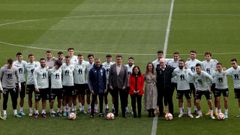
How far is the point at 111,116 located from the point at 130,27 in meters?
20.5

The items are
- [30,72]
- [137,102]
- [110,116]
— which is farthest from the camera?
[30,72]

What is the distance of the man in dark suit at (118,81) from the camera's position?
70.9 ft

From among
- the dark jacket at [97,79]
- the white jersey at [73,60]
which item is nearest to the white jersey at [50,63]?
the white jersey at [73,60]

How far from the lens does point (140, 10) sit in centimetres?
4878

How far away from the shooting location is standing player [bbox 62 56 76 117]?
21.9 m

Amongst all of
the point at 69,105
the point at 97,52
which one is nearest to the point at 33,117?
the point at 69,105

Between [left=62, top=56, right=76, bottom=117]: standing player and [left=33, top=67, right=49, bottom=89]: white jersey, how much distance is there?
64cm

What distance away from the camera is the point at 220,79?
21438 mm

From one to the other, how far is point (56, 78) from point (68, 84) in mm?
485

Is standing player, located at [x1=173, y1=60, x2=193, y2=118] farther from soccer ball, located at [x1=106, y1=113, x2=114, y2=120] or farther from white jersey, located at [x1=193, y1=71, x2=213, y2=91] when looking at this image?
soccer ball, located at [x1=106, y1=113, x2=114, y2=120]

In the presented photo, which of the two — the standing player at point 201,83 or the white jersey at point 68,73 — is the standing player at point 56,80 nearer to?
the white jersey at point 68,73

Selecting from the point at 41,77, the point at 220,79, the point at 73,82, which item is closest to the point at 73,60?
the point at 73,82

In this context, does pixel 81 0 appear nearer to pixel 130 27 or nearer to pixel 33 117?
pixel 130 27

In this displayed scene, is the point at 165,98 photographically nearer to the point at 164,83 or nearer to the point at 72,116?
the point at 164,83
